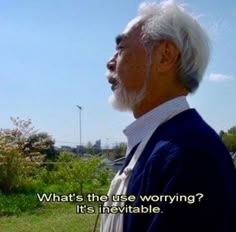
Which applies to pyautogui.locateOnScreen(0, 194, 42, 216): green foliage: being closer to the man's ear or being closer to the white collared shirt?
the white collared shirt

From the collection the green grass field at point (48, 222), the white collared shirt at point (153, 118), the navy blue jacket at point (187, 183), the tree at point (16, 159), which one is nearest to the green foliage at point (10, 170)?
the tree at point (16, 159)

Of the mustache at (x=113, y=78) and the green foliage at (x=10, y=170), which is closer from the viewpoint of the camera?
the mustache at (x=113, y=78)

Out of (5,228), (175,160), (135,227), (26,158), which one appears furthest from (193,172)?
(26,158)

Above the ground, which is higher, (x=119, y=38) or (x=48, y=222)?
(x=119, y=38)

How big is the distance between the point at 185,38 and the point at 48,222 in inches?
220

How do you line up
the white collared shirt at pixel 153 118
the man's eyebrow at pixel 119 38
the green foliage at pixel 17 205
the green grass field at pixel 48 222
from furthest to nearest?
the green foliage at pixel 17 205 → the green grass field at pixel 48 222 → the man's eyebrow at pixel 119 38 → the white collared shirt at pixel 153 118

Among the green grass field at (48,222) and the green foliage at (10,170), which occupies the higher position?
the green foliage at (10,170)

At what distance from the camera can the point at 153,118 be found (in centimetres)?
151

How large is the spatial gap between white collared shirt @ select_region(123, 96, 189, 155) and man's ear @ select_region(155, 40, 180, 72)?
0.11m

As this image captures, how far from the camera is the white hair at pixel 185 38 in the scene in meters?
1.52

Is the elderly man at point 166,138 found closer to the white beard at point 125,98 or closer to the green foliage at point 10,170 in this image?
the white beard at point 125,98

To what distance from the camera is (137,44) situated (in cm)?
162

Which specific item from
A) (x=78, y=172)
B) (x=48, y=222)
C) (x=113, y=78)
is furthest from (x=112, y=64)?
(x=78, y=172)

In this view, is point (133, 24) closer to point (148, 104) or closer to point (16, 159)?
point (148, 104)
